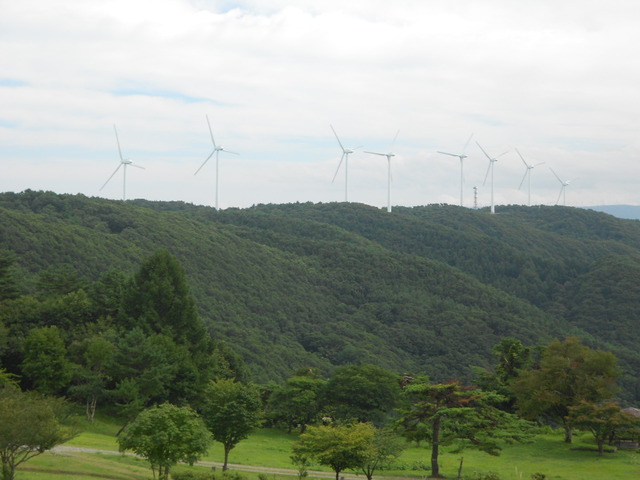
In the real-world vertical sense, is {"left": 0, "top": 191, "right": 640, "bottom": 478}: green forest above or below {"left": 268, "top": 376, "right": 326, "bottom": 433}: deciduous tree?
above

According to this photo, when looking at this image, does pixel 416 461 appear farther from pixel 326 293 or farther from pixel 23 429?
pixel 326 293

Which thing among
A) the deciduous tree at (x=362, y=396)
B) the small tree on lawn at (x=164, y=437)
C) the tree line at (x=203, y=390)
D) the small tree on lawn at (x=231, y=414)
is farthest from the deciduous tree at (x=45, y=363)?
the small tree on lawn at (x=164, y=437)

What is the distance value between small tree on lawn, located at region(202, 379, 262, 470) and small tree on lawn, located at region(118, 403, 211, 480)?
259 inches

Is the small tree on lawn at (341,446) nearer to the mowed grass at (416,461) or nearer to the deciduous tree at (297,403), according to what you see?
the mowed grass at (416,461)

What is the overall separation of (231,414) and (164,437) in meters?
8.25

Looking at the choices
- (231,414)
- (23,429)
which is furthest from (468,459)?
(23,429)

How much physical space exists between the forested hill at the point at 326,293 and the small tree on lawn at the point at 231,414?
57259 mm

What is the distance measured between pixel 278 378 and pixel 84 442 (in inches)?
2354

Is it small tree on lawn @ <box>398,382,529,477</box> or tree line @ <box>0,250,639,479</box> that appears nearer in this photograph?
tree line @ <box>0,250,639,479</box>

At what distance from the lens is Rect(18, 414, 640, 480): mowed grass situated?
33812 millimetres

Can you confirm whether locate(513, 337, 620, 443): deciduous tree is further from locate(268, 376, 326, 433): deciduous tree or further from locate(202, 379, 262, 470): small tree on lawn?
locate(202, 379, 262, 470): small tree on lawn

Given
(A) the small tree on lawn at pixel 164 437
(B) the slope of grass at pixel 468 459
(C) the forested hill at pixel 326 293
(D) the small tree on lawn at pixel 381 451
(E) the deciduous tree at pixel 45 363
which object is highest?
(C) the forested hill at pixel 326 293

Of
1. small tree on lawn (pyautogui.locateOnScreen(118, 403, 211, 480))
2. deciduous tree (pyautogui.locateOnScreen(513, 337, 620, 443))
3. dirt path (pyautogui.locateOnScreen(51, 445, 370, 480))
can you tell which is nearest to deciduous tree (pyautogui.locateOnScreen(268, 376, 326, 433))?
deciduous tree (pyautogui.locateOnScreen(513, 337, 620, 443))

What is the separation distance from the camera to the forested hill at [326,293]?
118500 mm
